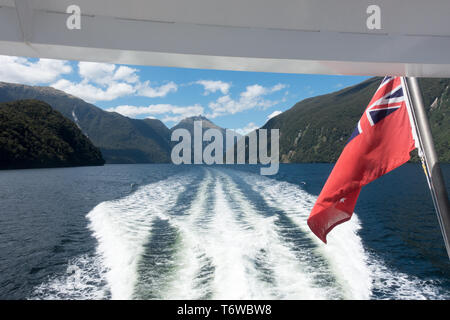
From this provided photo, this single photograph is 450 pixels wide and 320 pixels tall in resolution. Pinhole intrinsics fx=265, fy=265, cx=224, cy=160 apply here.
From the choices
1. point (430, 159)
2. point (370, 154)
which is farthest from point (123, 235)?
point (430, 159)

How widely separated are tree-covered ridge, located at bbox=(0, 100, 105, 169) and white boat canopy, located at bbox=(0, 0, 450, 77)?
2397 inches

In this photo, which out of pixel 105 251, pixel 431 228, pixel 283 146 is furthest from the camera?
pixel 283 146

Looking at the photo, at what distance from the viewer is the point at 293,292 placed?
4375 millimetres

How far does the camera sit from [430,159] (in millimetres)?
1440

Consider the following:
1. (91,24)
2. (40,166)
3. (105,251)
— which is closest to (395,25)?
(91,24)

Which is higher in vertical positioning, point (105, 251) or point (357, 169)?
point (357, 169)

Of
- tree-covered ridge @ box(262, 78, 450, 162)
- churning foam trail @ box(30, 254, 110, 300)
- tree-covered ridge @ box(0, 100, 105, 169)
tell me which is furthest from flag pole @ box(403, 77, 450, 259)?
tree-covered ridge @ box(262, 78, 450, 162)

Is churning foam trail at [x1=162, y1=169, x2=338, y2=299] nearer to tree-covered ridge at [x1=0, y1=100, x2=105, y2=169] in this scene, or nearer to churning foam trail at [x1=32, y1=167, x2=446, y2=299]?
churning foam trail at [x1=32, y1=167, x2=446, y2=299]

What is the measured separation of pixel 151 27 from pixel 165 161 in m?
146

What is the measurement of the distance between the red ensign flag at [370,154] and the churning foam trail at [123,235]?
3911 mm

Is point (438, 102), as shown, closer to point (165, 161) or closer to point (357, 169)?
point (357, 169)

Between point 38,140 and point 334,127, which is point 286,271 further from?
point 334,127

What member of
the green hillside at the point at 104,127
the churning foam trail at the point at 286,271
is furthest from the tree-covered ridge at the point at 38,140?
the churning foam trail at the point at 286,271
